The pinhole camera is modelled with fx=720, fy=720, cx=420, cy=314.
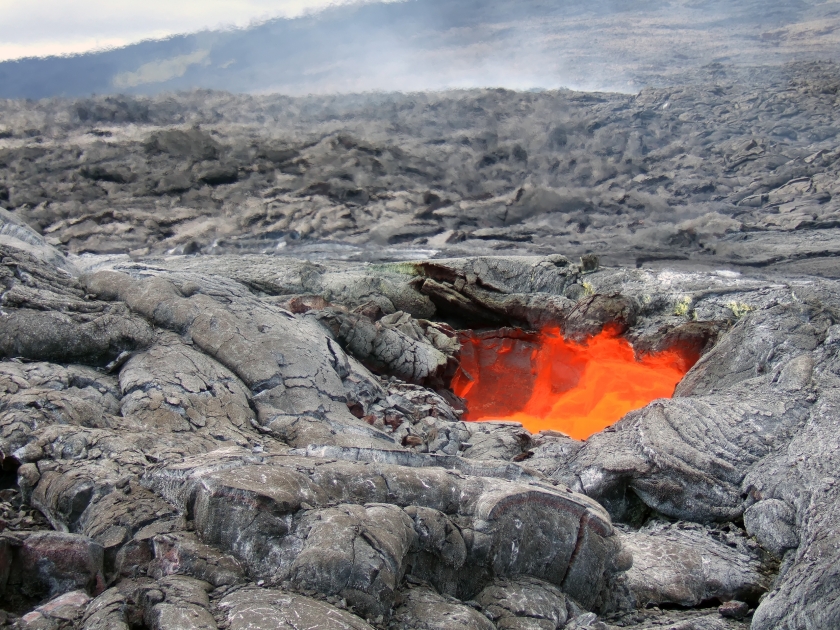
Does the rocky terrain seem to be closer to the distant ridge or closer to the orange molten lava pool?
the distant ridge

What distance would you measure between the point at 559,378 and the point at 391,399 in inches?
95.4

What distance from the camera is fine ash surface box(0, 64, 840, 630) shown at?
305cm

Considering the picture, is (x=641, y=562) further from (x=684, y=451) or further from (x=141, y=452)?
(x=141, y=452)

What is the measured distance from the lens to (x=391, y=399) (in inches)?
267

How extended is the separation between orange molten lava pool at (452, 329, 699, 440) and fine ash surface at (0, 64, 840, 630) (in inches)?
9.1

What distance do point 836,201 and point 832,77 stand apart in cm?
689

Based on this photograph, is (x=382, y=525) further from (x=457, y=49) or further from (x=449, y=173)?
(x=457, y=49)

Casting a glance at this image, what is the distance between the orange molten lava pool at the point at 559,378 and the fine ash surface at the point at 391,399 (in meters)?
0.23

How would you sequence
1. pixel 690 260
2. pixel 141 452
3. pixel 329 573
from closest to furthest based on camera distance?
pixel 329 573
pixel 141 452
pixel 690 260

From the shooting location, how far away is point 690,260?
10.2m

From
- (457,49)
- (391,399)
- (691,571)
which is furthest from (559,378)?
(457,49)

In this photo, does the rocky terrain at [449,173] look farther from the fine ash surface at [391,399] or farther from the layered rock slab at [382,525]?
the layered rock slab at [382,525]

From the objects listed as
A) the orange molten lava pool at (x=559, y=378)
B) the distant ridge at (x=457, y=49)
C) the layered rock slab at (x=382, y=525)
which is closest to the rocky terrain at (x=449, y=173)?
the distant ridge at (x=457, y=49)

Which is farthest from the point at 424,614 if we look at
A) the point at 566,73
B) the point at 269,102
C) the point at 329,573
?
the point at 566,73
